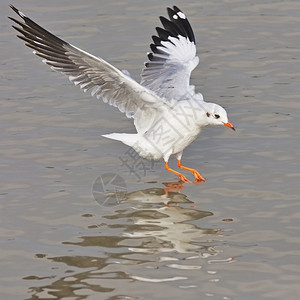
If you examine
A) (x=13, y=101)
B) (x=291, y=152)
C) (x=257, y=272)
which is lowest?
(x=257, y=272)

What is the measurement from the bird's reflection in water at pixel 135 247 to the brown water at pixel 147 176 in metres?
0.02

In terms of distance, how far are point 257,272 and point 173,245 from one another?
0.92 meters

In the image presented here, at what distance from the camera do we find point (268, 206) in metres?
8.23

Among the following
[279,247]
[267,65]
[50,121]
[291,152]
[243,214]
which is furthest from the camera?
[267,65]

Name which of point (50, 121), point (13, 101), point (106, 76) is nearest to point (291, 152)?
point (106, 76)

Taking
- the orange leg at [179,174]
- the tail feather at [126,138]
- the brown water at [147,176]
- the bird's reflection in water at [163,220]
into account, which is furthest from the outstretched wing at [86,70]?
the bird's reflection in water at [163,220]

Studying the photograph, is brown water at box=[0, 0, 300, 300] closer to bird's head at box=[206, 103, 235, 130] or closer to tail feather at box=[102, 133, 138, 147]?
tail feather at box=[102, 133, 138, 147]

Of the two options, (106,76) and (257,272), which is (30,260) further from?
(106,76)

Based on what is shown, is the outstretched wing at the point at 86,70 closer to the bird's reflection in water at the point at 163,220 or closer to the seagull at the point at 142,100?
the seagull at the point at 142,100

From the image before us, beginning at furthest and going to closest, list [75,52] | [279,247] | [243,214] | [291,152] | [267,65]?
[267,65], [291,152], [75,52], [243,214], [279,247]

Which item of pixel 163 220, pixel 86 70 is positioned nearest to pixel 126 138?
pixel 86 70

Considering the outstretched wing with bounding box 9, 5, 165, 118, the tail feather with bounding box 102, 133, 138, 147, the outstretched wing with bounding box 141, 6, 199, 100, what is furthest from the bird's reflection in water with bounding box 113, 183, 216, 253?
the outstretched wing with bounding box 141, 6, 199, 100

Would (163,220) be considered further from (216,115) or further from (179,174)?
(216,115)

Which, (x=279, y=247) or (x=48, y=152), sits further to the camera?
(x=48, y=152)
